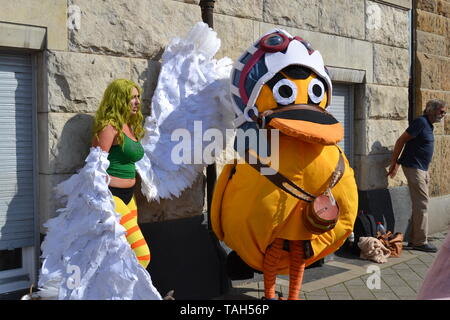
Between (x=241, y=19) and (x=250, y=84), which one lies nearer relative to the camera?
(x=250, y=84)

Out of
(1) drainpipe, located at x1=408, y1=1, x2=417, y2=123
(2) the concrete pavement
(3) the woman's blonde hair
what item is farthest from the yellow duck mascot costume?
(1) drainpipe, located at x1=408, y1=1, x2=417, y2=123

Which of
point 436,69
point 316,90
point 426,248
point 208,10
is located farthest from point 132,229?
point 436,69

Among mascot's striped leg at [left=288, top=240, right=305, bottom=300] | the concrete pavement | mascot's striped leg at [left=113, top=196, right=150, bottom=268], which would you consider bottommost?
the concrete pavement

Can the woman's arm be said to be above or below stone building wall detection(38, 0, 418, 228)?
below

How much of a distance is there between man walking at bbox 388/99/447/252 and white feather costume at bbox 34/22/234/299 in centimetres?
328

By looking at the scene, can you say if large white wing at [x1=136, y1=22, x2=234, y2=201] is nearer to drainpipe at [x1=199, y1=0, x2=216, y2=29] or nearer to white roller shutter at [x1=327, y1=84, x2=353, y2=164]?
drainpipe at [x1=199, y1=0, x2=216, y2=29]

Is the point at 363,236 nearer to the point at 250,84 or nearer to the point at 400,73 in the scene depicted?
the point at 400,73

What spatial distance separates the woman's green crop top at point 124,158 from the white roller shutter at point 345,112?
351cm

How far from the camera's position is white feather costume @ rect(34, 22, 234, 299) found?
3027 mm

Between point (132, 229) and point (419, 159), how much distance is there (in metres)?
4.33
